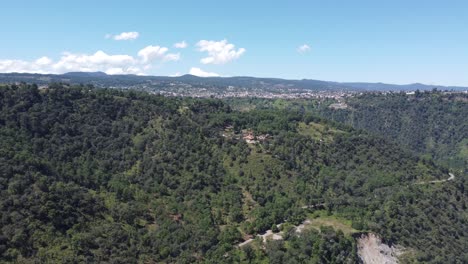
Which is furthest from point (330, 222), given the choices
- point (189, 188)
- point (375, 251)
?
point (189, 188)

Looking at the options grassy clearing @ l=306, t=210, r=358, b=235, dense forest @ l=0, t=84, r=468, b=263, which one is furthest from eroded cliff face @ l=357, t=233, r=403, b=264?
grassy clearing @ l=306, t=210, r=358, b=235

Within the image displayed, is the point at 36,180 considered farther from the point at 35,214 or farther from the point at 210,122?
the point at 210,122

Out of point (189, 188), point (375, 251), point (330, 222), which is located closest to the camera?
point (375, 251)

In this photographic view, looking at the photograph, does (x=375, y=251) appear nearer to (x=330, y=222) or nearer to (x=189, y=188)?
(x=330, y=222)

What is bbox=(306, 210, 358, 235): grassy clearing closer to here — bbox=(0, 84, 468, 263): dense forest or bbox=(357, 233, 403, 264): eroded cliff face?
bbox=(0, 84, 468, 263): dense forest

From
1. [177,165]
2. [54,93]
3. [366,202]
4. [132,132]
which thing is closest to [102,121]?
[132,132]

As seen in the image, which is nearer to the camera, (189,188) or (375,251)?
(375,251)
